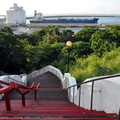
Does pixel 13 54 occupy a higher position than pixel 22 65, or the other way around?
pixel 13 54

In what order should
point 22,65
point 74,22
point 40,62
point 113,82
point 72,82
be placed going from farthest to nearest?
point 74,22, point 40,62, point 22,65, point 72,82, point 113,82

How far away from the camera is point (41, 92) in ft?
24.1

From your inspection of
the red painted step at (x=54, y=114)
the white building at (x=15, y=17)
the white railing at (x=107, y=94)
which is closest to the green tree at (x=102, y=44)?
the white railing at (x=107, y=94)

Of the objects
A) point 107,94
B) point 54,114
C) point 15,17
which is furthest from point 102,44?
point 15,17

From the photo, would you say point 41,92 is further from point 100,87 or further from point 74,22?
point 74,22

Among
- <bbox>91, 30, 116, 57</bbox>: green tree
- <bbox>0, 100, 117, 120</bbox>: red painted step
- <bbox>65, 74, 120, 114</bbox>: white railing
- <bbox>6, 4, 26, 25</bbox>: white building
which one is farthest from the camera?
<bbox>6, 4, 26, 25</bbox>: white building

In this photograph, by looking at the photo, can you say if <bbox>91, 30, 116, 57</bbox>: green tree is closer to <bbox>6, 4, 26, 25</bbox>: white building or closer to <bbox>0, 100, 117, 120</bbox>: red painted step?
<bbox>0, 100, 117, 120</bbox>: red painted step

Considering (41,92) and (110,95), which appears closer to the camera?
(110,95)

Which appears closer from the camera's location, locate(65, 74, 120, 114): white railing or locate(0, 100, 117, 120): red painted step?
locate(0, 100, 117, 120): red painted step

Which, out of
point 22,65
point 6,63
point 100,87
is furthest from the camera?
point 22,65

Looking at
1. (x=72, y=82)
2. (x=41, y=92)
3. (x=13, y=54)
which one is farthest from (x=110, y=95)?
(x=13, y=54)

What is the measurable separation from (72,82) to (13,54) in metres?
9.25

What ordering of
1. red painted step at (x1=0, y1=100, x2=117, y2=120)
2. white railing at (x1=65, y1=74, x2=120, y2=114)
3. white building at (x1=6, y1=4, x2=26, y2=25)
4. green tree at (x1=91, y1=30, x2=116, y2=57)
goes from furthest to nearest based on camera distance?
white building at (x1=6, y1=4, x2=26, y2=25)
green tree at (x1=91, y1=30, x2=116, y2=57)
white railing at (x1=65, y1=74, x2=120, y2=114)
red painted step at (x1=0, y1=100, x2=117, y2=120)

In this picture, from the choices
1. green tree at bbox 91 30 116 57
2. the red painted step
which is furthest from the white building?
the red painted step
